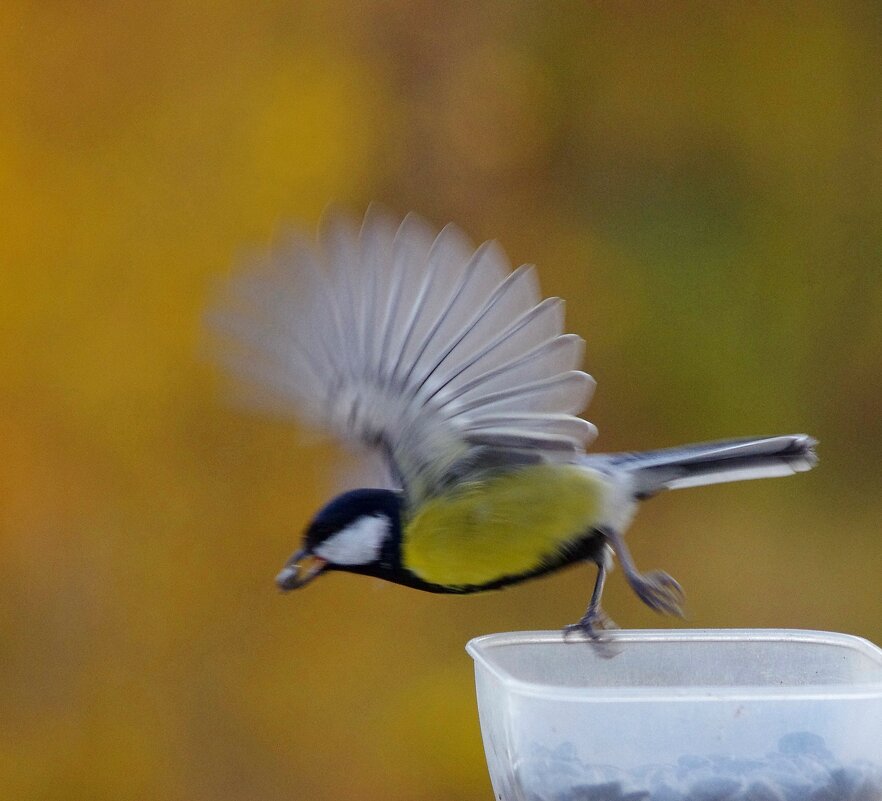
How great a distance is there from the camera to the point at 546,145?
1.80 metres

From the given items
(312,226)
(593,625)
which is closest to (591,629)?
(593,625)

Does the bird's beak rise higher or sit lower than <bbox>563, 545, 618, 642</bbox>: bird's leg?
higher

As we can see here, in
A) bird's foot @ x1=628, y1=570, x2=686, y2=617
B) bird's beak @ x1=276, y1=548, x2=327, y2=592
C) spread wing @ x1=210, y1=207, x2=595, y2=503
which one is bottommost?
bird's foot @ x1=628, y1=570, x2=686, y2=617

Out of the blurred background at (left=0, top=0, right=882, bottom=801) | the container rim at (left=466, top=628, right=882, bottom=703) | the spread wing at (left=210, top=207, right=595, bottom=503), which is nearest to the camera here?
the container rim at (left=466, top=628, right=882, bottom=703)

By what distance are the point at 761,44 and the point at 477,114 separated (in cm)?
45

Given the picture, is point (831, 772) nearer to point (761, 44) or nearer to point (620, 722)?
point (620, 722)

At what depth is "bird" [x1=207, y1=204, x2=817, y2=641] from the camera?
741mm

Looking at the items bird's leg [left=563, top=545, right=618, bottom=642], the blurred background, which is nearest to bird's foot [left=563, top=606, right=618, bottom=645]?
bird's leg [left=563, top=545, right=618, bottom=642]

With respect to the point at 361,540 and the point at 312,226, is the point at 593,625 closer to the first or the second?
the point at 361,540

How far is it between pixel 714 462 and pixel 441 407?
0.20 metres

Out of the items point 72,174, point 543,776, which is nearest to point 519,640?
point 543,776

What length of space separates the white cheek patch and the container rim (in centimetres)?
11

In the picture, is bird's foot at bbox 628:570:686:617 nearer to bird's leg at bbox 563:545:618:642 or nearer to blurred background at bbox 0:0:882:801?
bird's leg at bbox 563:545:618:642

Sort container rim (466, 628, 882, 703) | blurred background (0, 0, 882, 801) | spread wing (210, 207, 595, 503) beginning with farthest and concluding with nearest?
blurred background (0, 0, 882, 801) < spread wing (210, 207, 595, 503) < container rim (466, 628, 882, 703)
